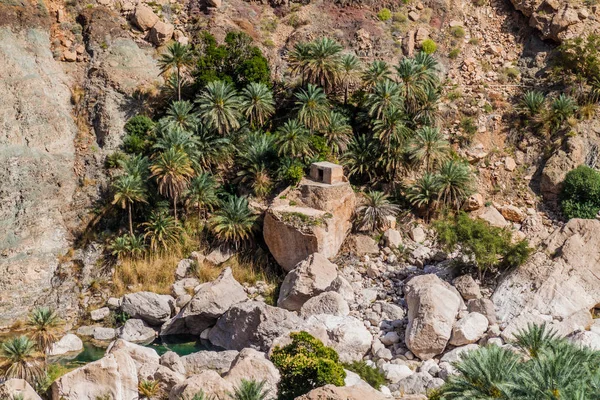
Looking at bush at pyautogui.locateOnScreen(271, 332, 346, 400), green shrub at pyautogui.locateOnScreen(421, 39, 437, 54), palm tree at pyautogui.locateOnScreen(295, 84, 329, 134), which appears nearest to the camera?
bush at pyautogui.locateOnScreen(271, 332, 346, 400)

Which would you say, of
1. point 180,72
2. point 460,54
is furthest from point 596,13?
point 180,72

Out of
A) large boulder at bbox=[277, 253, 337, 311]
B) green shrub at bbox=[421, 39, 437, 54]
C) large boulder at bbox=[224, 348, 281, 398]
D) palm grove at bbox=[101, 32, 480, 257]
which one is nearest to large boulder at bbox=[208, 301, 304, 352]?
large boulder at bbox=[277, 253, 337, 311]

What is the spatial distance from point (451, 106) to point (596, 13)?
1435 cm

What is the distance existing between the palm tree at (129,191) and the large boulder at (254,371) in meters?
16.9

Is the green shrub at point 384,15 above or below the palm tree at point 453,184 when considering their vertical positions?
above

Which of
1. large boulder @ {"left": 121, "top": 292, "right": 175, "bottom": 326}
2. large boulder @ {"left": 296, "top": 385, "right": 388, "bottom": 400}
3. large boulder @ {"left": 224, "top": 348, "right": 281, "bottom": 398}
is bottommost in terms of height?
large boulder @ {"left": 121, "top": 292, "right": 175, "bottom": 326}

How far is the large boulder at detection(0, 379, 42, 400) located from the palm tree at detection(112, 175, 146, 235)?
16.3m

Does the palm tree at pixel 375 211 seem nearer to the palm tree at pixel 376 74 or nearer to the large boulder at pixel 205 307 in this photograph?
the palm tree at pixel 376 74

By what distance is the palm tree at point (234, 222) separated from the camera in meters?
45.1

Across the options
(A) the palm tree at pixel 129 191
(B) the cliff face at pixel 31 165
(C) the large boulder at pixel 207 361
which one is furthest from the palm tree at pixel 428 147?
(B) the cliff face at pixel 31 165

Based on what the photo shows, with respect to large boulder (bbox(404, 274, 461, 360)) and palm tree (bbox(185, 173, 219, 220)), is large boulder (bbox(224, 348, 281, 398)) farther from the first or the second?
palm tree (bbox(185, 173, 219, 220))

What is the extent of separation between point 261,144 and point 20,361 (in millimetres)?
21513

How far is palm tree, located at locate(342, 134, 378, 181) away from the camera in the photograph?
48.0m

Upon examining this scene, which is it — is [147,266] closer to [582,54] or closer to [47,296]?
[47,296]
